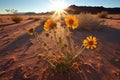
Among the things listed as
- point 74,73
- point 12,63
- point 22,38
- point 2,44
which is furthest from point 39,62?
point 22,38

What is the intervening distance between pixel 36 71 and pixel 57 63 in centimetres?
69

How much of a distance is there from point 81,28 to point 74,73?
582cm

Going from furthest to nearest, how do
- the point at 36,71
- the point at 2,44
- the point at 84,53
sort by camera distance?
1. the point at 2,44
2. the point at 84,53
3. the point at 36,71

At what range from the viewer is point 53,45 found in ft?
24.4

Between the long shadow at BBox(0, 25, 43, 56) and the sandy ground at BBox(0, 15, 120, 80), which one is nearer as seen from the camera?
the sandy ground at BBox(0, 15, 120, 80)

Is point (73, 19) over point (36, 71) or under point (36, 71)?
over

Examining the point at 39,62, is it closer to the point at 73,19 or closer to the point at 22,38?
the point at 73,19

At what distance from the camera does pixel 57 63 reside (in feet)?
16.2

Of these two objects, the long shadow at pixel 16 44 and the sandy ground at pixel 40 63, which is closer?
the sandy ground at pixel 40 63

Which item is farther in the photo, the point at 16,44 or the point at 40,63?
the point at 16,44

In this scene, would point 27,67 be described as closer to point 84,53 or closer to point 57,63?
point 57,63

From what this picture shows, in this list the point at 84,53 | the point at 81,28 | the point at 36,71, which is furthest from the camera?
the point at 81,28

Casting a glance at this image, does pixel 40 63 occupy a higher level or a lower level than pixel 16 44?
higher

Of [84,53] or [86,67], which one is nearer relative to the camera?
[86,67]
